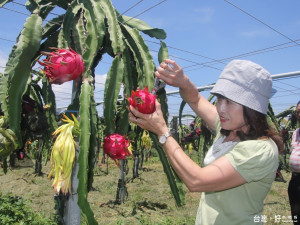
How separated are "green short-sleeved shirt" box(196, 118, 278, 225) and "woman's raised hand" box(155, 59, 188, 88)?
411 mm

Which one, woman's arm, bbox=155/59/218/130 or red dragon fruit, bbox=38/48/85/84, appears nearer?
red dragon fruit, bbox=38/48/85/84

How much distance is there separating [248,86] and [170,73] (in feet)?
1.15

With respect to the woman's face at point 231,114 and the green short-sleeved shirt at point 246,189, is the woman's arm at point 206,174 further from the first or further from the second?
the woman's face at point 231,114

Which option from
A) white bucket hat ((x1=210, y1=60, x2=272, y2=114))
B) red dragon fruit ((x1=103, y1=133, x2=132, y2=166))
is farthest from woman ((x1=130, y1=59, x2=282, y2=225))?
red dragon fruit ((x1=103, y1=133, x2=132, y2=166))

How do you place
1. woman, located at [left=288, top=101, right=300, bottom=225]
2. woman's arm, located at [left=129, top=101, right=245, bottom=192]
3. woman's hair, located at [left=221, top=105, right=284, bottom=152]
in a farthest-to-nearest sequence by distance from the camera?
woman, located at [left=288, top=101, right=300, bottom=225]
woman's hair, located at [left=221, top=105, right=284, bottom=152]
woman's arm, located at [left=129, top=101, right=245, bottom=192]

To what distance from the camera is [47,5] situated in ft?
4.66

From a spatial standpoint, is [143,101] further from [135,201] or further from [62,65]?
[135,201]

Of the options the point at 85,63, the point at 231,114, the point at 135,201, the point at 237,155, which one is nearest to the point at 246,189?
the point at 237,155

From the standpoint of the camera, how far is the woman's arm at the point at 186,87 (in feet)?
4.16

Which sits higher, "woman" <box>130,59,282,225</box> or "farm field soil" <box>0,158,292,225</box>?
"woman" <box>130,59,282,225</box>

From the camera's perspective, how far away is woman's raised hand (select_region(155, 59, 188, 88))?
1259 mm

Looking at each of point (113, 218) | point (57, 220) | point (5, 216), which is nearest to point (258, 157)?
point (57, 220)

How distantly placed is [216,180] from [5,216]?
2518mm

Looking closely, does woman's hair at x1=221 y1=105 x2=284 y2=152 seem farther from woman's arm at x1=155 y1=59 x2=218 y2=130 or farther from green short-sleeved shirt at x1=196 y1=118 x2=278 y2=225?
woman's arm at x1=155 y1=59 x2=218 y2=130
